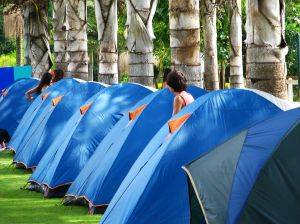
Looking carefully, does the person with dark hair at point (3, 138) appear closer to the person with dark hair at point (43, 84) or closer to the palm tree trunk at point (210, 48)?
the person with dark hair at point (43, 84)

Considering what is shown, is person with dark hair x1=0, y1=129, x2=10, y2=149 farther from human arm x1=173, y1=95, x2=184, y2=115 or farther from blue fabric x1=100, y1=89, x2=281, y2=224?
blue fabric x1=100, y1=89, x2=281, y2=224

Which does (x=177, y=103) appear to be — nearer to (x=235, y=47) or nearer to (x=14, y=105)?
(x=14, y=105)

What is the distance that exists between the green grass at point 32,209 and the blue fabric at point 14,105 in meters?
6.62

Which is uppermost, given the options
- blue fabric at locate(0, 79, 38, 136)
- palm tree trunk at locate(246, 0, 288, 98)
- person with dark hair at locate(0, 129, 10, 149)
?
palm tree trunk at locate(246, 0, 288, 98)

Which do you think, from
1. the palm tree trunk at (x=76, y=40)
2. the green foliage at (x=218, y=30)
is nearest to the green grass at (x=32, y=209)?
the palm tree trunk at (x=76, y=40)

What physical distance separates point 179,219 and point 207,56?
1311 centimetres

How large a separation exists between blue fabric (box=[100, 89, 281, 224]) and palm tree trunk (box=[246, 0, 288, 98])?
49 cm

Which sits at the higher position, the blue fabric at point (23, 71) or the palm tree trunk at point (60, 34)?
the palm tree trunk at point (60, 34)

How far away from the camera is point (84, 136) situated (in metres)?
12.9

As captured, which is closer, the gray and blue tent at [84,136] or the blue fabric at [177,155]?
the blue fabric at [177,155]

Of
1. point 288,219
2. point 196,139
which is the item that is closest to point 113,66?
point 196,139

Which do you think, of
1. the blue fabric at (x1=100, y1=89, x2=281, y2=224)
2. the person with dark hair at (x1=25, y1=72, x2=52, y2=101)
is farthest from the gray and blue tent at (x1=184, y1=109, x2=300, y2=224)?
the person with dark hair at (x1=25, y1=72, x2=52, y2=101)

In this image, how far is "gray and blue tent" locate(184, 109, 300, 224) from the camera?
270 inches

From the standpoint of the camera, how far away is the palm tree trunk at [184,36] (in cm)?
1210
